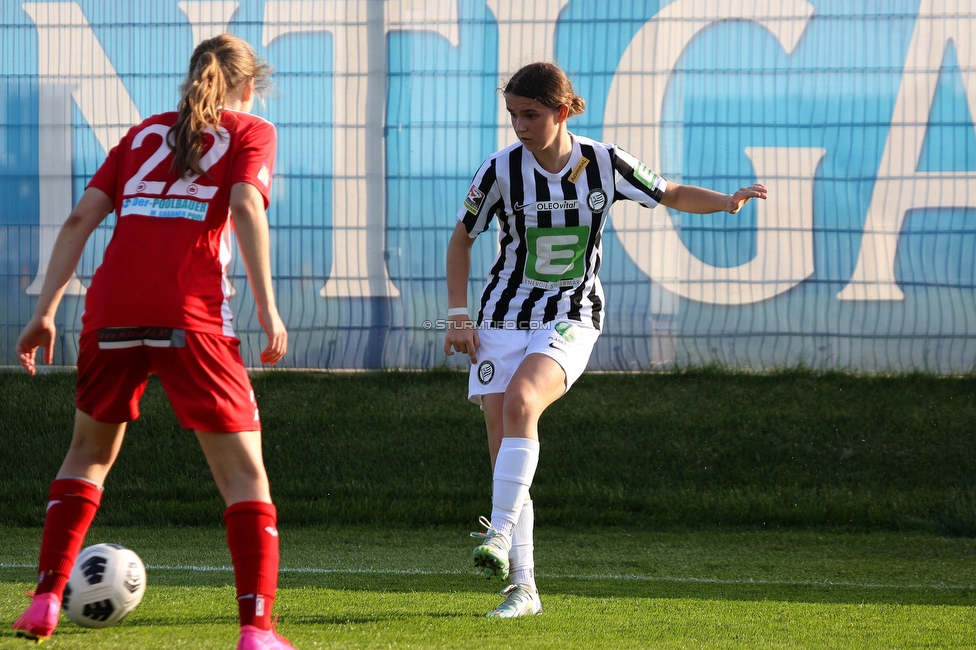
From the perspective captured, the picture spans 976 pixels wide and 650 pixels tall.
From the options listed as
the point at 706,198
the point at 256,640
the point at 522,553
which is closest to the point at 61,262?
the point at 256,640

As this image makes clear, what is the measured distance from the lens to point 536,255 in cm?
373

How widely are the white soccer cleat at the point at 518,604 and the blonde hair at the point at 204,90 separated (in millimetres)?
1672

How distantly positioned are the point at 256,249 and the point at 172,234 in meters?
0.22

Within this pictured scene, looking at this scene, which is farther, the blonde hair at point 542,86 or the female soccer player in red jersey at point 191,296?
the blonde hair at point 542,86

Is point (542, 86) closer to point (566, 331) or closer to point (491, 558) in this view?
point (566, 331)

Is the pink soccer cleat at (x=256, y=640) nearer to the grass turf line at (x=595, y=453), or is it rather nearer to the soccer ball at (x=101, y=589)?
the soccer ball at (x=101, y=589)

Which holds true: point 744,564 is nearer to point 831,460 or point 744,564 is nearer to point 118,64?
point 831,460

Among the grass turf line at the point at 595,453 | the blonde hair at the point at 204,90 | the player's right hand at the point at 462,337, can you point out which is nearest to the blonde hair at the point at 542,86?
the player's right hand at the point at 462,337

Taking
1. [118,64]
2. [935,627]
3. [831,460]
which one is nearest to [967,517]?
[831,460]

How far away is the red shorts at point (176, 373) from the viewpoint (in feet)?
8.78

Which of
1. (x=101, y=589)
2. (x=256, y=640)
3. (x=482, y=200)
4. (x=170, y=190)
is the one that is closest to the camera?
(x=256, y=640)

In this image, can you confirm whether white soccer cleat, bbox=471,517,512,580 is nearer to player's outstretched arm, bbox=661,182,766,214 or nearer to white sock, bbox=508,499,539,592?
white sock, bbox=508,499,539,592

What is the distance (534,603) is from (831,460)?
3.58 metres

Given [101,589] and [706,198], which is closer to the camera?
[101,589]
